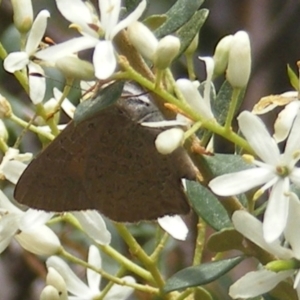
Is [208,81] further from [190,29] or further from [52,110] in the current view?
[52,110]

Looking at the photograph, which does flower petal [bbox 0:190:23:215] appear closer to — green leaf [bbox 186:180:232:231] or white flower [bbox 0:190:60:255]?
white flower [bbox 0:190:60:255]

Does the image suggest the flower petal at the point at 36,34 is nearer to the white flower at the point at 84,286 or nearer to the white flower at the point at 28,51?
the white flower at the point at 28,51

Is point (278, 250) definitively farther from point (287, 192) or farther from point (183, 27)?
point (183, 27)

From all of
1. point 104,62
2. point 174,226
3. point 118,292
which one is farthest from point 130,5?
point 118,292

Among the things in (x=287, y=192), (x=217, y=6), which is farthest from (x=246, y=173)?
(x=217, y=6)

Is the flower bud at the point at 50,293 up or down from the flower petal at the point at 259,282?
down

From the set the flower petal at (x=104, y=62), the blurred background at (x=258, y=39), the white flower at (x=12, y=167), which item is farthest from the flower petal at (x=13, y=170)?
the blurred background at (x=258, y=39)

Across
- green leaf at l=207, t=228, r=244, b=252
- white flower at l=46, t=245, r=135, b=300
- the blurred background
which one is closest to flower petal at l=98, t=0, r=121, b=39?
green leaf at l=207, t=228, r=244, b=252
